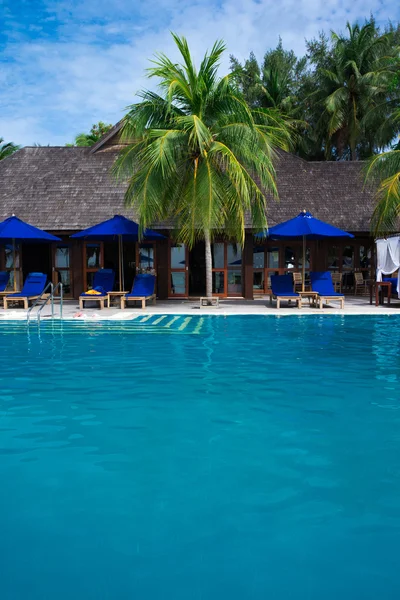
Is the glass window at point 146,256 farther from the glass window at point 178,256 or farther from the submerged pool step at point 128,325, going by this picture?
the submerged pool step at point 128,325

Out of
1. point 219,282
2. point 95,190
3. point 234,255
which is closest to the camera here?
point 234,255

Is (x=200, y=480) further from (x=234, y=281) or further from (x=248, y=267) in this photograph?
(x=234, y=281)

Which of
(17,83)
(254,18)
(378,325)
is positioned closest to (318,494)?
(378,325)

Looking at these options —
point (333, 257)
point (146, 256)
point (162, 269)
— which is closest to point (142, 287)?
point (162, 269)

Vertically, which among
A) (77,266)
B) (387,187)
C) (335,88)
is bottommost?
(77,266)

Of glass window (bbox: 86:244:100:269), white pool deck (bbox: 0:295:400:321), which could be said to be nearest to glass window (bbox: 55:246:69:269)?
glass window (bbox: 86:244:100:269)

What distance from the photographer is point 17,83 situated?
18938 mm

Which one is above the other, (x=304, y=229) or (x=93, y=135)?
(x=93, y=135)

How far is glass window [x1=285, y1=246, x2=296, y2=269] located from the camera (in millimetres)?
20812

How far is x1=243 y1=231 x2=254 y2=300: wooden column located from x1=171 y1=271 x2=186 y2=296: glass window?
225 centimetres

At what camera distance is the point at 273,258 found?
20812mm

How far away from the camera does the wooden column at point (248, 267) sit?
18484mm

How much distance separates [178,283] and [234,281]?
2084mm

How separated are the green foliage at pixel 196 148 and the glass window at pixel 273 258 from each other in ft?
16.6
